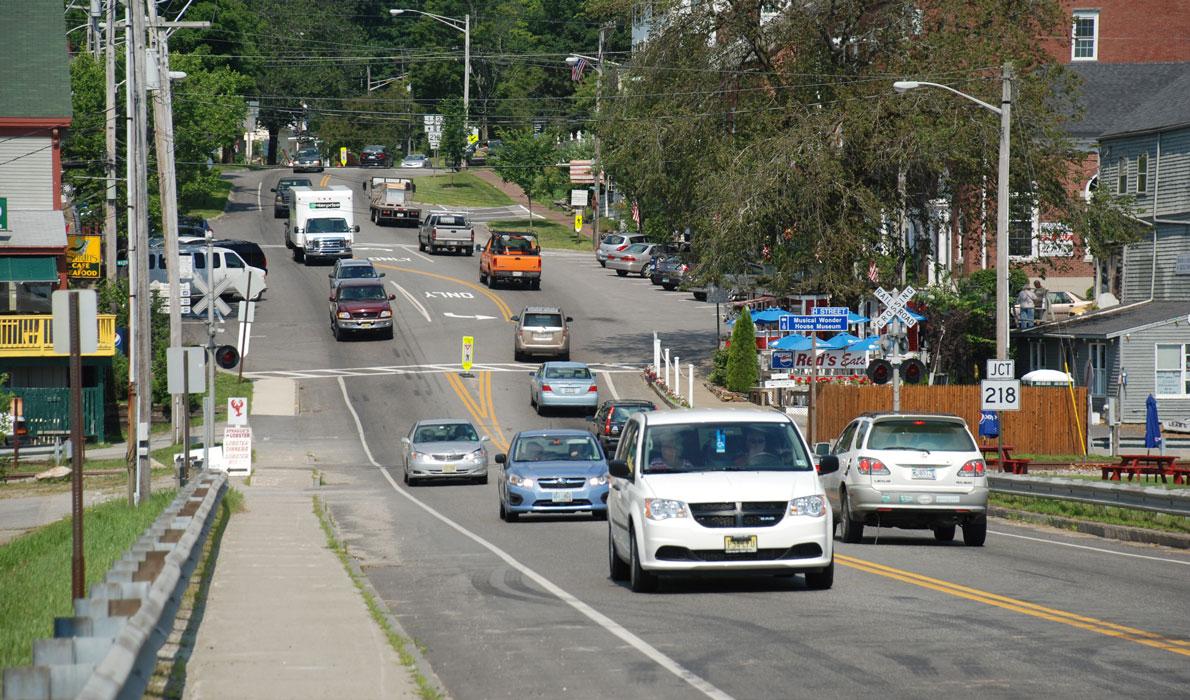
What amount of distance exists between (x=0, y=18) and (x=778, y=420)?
42261mm

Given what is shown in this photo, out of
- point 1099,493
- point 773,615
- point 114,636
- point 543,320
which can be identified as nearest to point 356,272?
point 543,320

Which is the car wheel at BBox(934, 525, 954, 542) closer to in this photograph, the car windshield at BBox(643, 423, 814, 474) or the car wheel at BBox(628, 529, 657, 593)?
the car windshield at BBox(643, 423, 814, 474)

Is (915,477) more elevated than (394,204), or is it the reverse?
(394,204)

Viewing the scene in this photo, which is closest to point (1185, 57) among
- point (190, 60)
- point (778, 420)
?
point (190, 60)

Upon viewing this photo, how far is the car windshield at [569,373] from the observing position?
4722 cm

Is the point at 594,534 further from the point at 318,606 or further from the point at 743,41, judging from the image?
the point at 743,41

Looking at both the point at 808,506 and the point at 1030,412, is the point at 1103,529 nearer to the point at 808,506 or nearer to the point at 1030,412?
the point at 808,506

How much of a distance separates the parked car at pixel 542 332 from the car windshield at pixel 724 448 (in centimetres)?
3809

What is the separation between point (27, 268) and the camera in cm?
4591

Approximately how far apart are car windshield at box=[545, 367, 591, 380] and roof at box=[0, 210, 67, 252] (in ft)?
49.7

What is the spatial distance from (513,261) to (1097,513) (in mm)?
44424

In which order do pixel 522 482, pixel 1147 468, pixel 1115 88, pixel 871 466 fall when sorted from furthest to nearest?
1. pixel 1115 88
2. pixel 1147 468
3. pixel 522 482
4. pixel 871 466

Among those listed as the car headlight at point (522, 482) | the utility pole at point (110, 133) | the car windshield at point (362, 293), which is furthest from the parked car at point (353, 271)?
the car headlight at point (522, 482)

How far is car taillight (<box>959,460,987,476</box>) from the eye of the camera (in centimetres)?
2019
